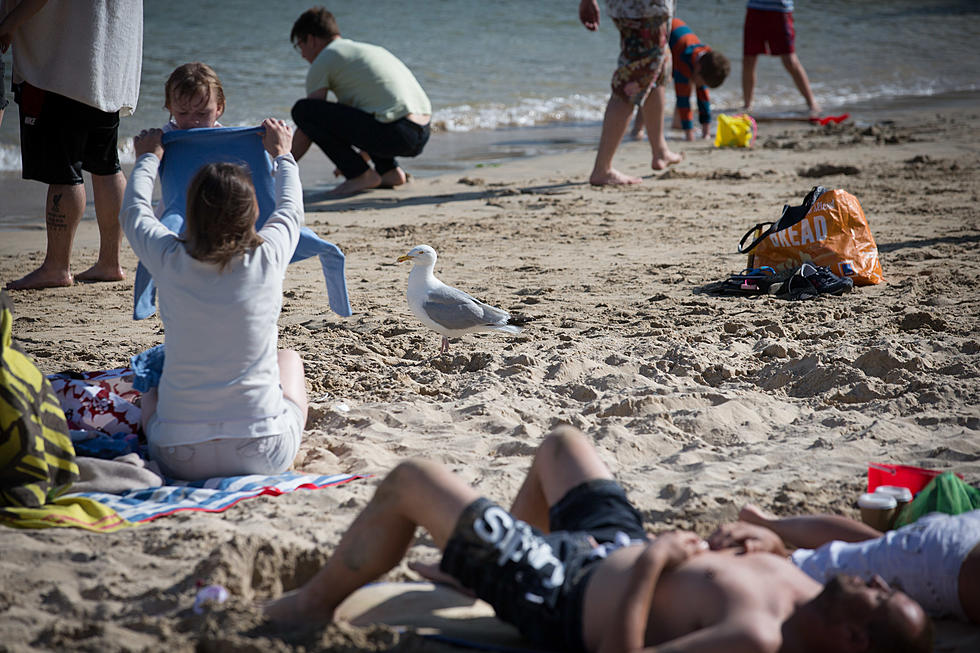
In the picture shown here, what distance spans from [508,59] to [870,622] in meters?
15.7

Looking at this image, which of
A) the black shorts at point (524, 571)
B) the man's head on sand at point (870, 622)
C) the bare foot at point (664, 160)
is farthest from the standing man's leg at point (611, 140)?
the man's head on sand at point (870, 622)

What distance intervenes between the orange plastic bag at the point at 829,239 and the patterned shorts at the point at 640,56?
2.84m

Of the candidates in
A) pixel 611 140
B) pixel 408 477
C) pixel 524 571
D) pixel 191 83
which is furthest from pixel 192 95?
pixel 611 140

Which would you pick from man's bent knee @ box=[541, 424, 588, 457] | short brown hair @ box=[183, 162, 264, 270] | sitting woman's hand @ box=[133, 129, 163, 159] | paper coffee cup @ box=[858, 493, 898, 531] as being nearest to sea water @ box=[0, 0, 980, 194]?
sitting woman's hand @ box=[133, 129, 163, 159]

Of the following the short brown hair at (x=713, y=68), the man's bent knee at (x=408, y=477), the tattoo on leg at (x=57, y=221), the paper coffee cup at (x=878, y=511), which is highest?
the short brown hair at (x=713, y=68)

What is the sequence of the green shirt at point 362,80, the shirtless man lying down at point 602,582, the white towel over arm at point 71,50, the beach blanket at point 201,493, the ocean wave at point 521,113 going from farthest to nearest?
1. the ocean wave at point 521,113
2. the green shirt at point 362,80
3. the white towel over arm at point 71,50
4. the beach blanket at point 201,493
5. the shirtless man lying down at point 602,582

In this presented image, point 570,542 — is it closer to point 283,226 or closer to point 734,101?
point 283,226

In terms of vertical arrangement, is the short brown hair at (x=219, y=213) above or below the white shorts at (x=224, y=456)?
above

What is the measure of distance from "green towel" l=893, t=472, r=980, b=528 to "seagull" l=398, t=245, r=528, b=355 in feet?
7.16

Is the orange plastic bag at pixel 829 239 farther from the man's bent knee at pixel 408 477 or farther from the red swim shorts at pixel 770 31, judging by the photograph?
the red swim shorts at pixel 770 31

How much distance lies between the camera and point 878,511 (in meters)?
2.68

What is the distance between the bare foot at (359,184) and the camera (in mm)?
8062

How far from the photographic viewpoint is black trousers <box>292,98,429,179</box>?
8008 mm

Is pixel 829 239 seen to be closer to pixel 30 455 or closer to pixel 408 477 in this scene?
pixel 408 477
